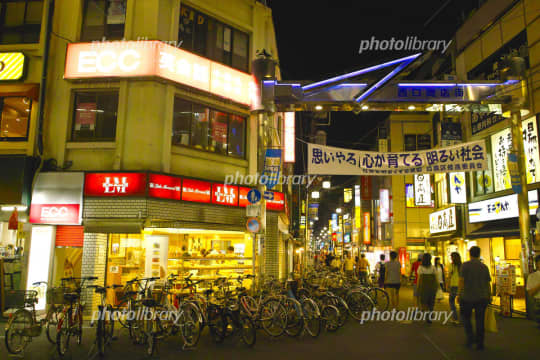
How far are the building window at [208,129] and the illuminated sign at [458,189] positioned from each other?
1104 cm

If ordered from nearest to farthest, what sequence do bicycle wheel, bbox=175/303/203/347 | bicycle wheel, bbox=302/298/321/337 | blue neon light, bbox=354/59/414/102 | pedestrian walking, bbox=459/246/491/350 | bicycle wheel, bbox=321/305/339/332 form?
pedestrian walking, bbox=459/246/491/350
bicycle wheel, bbox=175/303/203/347
bicycle wheel, bbox=302/298/321/337
bicycle wheel, bbox=321/305/339/332
blue neon light, bbox=354/59/414/102

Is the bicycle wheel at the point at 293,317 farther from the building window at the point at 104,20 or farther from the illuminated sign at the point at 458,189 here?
the illuminated sign at the point at 458,189

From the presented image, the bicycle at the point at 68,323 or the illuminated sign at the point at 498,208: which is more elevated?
the illuminated sign at the point at 498,208

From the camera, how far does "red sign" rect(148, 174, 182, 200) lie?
13.1 meters

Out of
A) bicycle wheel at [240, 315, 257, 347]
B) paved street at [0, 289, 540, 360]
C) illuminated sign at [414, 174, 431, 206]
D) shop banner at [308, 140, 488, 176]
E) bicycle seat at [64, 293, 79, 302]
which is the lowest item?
paved street at [0, 289, 540, 360]

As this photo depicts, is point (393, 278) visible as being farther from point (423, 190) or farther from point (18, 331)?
A: point (423, 190)

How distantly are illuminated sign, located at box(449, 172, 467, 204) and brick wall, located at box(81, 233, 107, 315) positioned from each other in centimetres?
1616

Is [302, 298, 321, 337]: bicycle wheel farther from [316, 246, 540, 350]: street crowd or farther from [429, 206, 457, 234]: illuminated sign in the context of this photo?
[429, 206, 457, 234]: illuminated sign

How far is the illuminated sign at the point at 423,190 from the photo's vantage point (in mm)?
28578

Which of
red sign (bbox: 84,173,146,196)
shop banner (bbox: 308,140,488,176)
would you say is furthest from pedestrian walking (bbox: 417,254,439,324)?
red sign (bbox: 84,173,146,196)

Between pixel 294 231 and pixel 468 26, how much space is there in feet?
84.3

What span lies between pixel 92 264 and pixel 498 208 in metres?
15.5

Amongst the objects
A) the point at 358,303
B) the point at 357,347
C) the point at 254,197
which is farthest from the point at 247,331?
the point at 358,303

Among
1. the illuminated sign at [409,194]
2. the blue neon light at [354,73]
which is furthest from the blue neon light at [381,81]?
the illuminated sign at [409,194]
